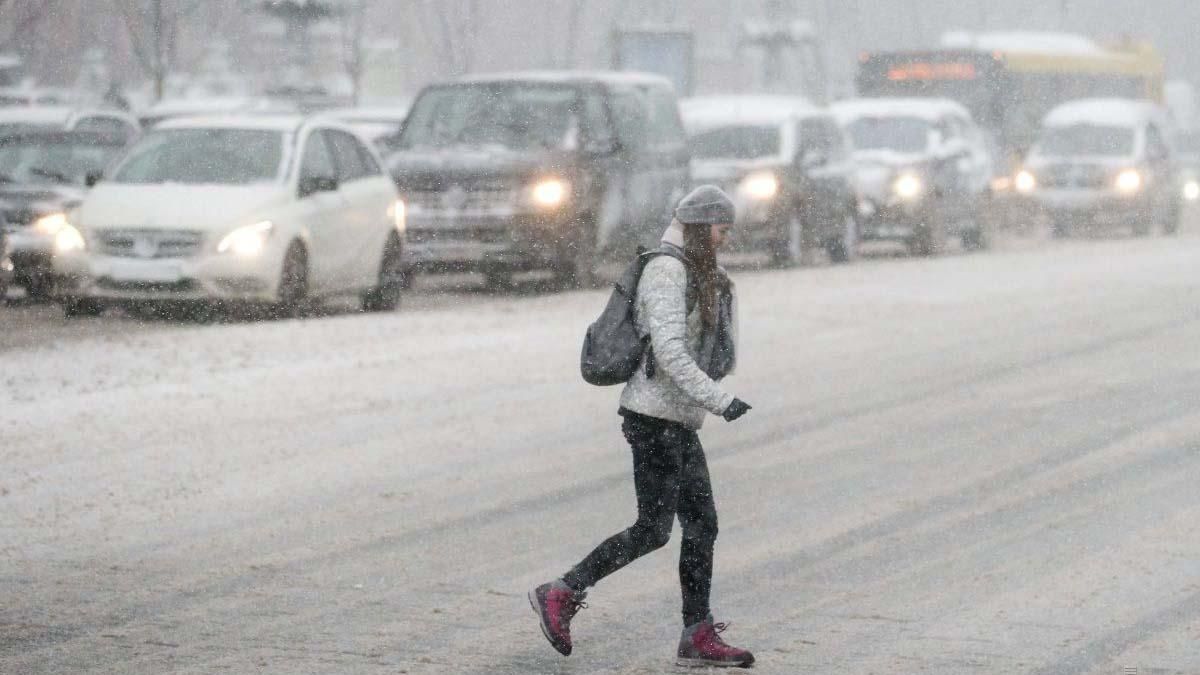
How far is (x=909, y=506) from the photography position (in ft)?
31.7

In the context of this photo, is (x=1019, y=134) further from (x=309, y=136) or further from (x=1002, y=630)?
(x=1002, y=630)

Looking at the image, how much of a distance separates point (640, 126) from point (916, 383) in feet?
29.0

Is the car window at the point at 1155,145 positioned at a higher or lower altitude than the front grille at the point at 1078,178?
higher

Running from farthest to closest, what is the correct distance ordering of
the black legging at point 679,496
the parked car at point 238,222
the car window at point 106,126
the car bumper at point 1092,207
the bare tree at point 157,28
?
the bare tree at point 157,28 < the car bumper at point 1092,207 < the car window at point 106,126 < the parked car at point 238,222 < the black legging at point 679,496

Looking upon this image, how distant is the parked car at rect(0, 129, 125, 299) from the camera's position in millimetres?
19422

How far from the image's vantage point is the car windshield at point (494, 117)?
21.8 m

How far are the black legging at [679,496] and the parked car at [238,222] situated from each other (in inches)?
434

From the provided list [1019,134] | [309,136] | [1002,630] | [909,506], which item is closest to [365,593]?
[1002,630]

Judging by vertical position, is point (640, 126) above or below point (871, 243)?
above

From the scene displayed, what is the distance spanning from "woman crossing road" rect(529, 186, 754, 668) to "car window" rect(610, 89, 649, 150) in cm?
1542

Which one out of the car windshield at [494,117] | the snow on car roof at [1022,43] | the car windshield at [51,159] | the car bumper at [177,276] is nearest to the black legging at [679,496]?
the car bumper at [177,276]

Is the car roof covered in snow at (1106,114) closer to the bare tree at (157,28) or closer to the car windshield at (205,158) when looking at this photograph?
the bare tree at (157,28)

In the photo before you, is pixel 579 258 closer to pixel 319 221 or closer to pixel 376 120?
pixel 319 221

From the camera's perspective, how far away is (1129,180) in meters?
34.5
